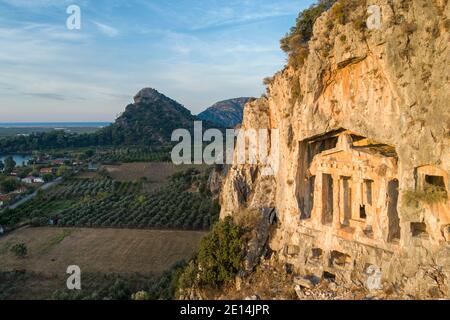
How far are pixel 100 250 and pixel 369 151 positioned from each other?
2765 centimetres

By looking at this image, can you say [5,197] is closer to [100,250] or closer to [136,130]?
[100,250]

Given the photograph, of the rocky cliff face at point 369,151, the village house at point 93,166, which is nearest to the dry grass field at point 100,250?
the rocky cliff face at point 369,151

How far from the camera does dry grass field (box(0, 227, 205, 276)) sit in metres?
32.0

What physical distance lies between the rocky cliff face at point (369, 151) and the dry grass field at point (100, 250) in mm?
14122

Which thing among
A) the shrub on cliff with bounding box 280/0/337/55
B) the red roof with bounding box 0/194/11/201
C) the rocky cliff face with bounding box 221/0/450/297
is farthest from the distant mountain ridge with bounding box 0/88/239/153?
the rocky cliff face with bounding box 221/0/450/297

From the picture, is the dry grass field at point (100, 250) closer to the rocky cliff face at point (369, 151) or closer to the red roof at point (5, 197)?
the rocky cliff face at point (369, 151)

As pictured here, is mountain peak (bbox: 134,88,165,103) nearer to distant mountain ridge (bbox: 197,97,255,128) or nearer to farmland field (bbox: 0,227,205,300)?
distant mountain ridge (bbox: 197,97,255,128)

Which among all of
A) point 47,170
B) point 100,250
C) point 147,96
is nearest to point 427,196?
point 100,250

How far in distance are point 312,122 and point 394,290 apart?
8.63m

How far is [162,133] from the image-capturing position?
403ft

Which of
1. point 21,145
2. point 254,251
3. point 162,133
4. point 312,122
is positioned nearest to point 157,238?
point 254,251

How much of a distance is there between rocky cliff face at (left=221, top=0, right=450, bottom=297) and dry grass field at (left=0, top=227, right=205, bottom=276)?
1412 cm

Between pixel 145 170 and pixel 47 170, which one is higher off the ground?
pixel 145 170

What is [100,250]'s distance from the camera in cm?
3588
